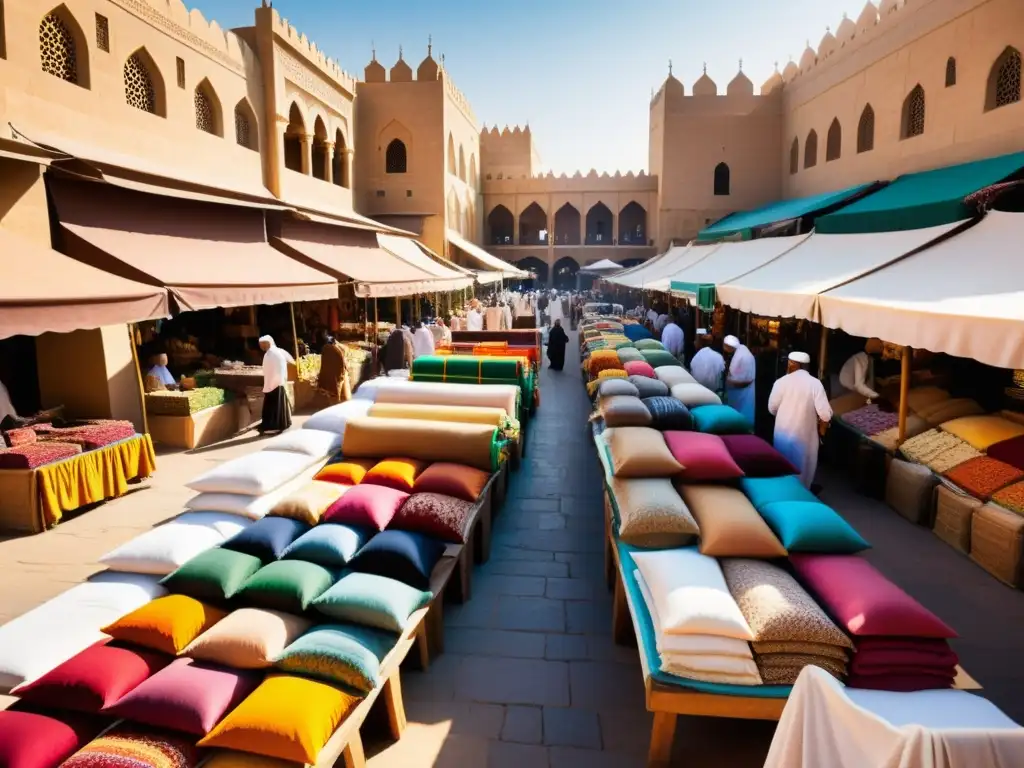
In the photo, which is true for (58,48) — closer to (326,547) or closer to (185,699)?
(326,547)

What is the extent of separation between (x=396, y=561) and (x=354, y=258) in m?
9.34

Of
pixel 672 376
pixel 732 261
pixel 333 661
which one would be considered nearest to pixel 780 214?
pixel 732 261

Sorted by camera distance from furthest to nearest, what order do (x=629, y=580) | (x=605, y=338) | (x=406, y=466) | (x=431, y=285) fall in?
(x=431, y=285)
(x=605, y=338)
(x=406, y=466)
(x=629, y=580)

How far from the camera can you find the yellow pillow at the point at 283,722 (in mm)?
2244

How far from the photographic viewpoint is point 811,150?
64.1ft

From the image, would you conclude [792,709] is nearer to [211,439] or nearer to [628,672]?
[628,672]

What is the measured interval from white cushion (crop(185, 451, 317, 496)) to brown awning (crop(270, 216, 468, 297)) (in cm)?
585

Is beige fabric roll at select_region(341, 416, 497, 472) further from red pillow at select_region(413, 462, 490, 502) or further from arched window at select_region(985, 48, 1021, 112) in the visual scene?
arched window at select_region(985, 48, 1021, 112)

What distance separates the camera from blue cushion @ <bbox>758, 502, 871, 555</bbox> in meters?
3.17

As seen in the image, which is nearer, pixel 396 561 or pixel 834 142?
Result: pixel 396 561

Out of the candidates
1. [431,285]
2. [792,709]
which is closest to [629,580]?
[792,709]

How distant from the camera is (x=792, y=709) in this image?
187 centimetres

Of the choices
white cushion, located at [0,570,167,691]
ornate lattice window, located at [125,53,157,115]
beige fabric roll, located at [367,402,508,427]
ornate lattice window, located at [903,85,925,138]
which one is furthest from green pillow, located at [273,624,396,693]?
ornate lattice window, located at [903,85,925,138]

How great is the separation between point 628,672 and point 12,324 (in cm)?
468
